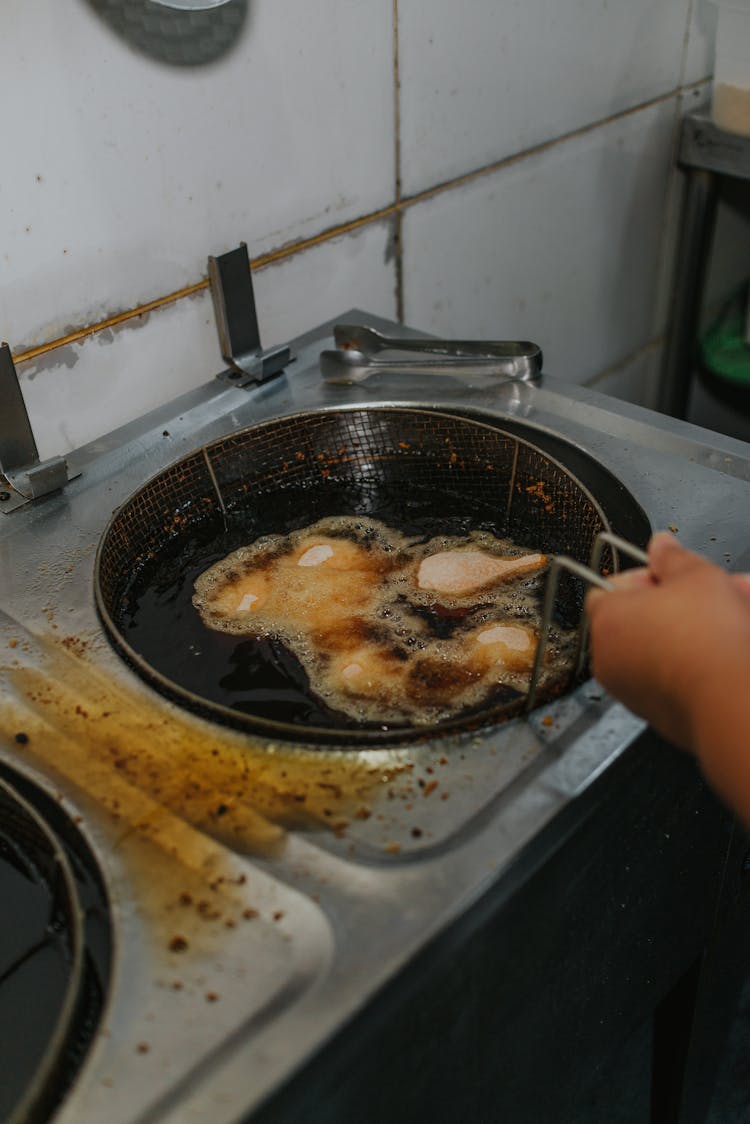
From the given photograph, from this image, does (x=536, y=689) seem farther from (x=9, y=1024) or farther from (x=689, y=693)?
(x=9, y=1024)

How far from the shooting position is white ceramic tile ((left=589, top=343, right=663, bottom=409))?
2479 mm

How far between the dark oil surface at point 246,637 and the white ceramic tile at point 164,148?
1.19 ft

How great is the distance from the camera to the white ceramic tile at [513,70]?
164cm

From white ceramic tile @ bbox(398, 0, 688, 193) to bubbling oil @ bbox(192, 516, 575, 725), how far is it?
2.52 ft

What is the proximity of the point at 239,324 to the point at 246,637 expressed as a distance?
0.59 metres

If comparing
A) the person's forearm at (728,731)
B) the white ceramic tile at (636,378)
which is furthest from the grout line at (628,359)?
the person's forearm at (728,731)

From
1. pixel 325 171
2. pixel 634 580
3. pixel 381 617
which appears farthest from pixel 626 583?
pixel 325 171

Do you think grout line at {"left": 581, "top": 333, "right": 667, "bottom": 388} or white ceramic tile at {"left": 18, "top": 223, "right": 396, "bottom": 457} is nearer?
white ceramic tile at {"left": 18, "top": 223, "right": 396, "bottom": 457}

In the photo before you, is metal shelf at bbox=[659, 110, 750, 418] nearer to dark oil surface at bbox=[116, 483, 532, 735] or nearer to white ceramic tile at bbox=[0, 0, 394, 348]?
white ceramic tile at bbox=[0, 0, 394, 348]

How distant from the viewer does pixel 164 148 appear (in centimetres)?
134

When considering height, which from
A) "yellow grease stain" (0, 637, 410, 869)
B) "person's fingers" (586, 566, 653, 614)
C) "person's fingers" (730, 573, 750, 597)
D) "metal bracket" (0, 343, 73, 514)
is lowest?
"yellow grease stain" (0, 637, 410, 869)

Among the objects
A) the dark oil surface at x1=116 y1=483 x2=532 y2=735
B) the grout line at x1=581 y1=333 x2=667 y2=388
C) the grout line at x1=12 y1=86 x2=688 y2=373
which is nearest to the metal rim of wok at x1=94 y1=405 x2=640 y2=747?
the dark oil surface at x1=116 y1=483 x2=532 y2=735

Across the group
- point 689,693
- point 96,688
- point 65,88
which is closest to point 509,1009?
point 689,693

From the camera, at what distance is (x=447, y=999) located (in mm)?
823
